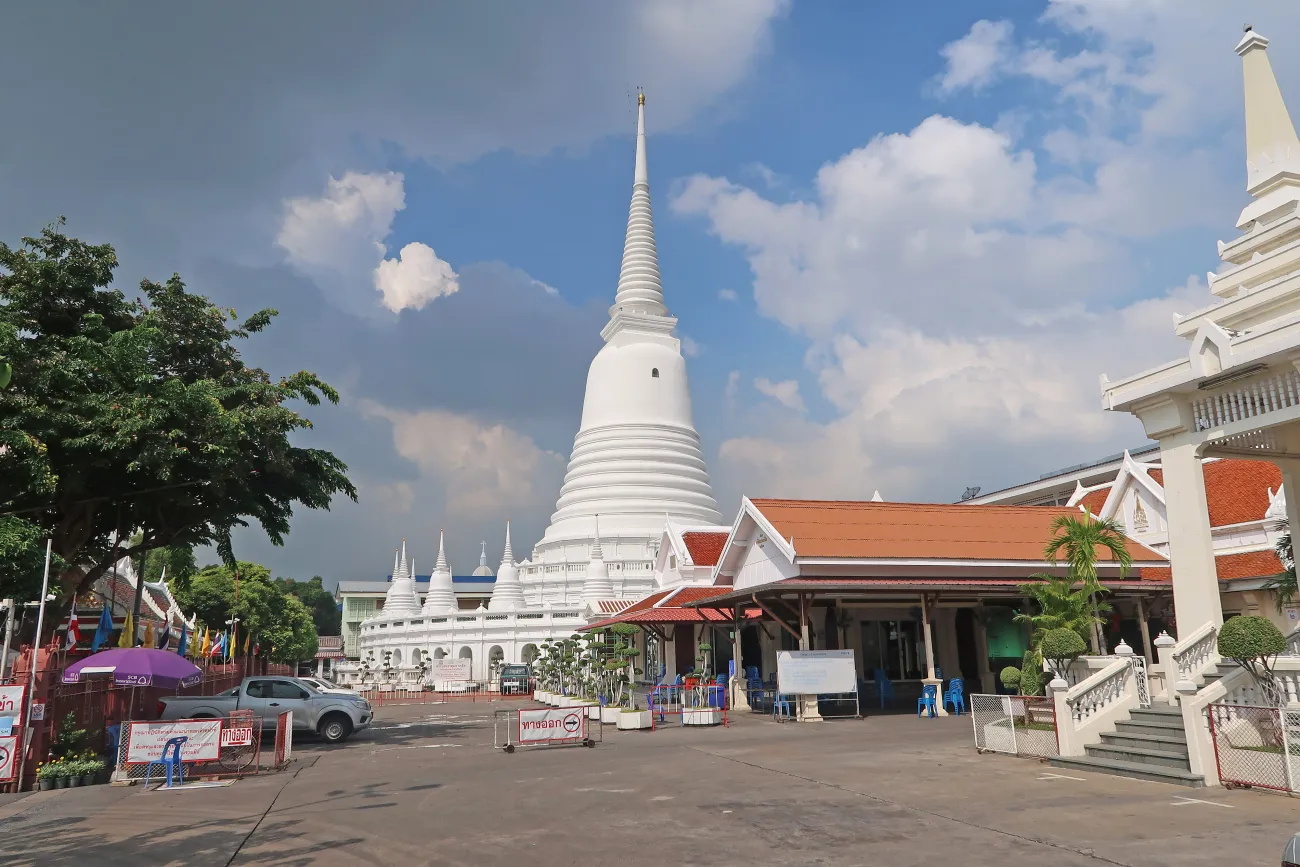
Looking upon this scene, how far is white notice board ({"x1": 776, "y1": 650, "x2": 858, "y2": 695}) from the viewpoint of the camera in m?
21.5

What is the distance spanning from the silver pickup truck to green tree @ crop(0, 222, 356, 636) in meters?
3.38

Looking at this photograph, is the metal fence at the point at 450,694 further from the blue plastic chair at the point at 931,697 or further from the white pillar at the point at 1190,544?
the white pillar at the point at 1190,544

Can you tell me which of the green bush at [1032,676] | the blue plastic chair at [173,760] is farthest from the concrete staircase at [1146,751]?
the blue plastic chair at [173,760]

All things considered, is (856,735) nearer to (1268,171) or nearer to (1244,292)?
(1244,292)

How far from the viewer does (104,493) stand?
746 inches

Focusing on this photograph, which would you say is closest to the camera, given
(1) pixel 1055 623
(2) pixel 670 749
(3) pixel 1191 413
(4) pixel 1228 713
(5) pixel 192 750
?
(4) pixel 1228 713

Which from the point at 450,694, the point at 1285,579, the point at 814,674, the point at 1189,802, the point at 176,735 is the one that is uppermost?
the point at 1285,579

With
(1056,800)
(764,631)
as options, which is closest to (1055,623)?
(1056,800)

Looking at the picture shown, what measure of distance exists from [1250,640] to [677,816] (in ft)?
23.3

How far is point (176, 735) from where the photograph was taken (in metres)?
14.6

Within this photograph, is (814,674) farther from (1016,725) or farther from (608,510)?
(608,510)

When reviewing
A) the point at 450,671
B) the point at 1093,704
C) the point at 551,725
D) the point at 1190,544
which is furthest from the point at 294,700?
the point at 450,671

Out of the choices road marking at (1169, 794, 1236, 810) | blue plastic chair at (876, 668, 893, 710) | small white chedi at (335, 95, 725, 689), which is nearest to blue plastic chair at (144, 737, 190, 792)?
road marking at (1169, 794, 1236, 810)

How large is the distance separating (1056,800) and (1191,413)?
20.0 ft
